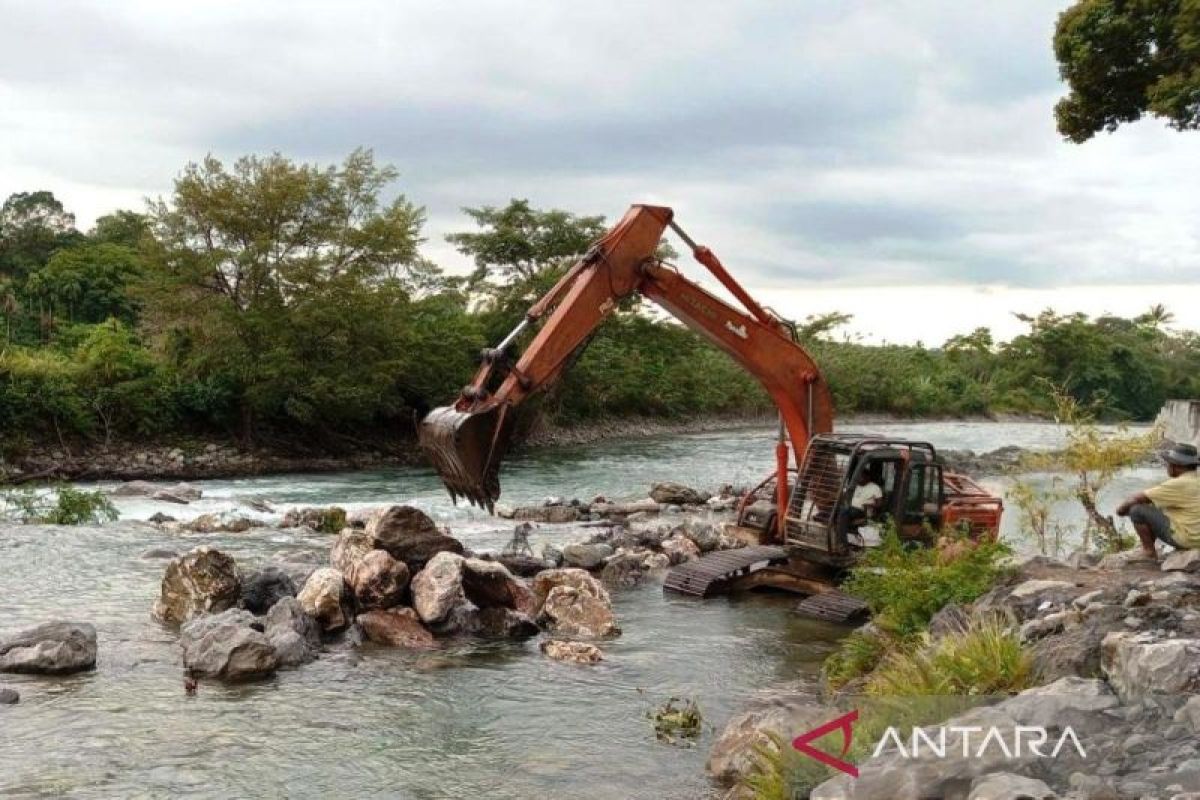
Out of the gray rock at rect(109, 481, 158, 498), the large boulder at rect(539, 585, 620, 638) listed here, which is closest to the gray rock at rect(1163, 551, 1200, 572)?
the large boulder at rect(539, 585, 620, 638)

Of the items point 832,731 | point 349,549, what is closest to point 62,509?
point 349,549

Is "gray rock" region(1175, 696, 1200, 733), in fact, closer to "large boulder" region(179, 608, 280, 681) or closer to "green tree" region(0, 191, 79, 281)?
"large boulder" region(179, 608, 280, 681)

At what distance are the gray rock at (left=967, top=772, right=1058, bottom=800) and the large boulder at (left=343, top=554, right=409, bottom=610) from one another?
7716 millimetres

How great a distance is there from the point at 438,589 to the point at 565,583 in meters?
1.55

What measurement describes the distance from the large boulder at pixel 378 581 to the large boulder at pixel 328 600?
151mm

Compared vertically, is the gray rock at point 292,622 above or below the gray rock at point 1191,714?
below

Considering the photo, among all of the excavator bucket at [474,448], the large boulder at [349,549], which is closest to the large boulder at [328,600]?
the large boulder at [349,549]

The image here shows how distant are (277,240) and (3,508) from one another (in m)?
17.4

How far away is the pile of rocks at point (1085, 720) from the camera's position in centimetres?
415

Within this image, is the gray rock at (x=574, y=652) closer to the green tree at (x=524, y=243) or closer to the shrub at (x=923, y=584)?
the shrub at (x=923, y=584)

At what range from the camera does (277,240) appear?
35.5 meters

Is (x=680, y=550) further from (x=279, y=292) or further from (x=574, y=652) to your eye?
(x=279, y=292)

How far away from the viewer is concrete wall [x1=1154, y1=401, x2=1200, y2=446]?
17859mm

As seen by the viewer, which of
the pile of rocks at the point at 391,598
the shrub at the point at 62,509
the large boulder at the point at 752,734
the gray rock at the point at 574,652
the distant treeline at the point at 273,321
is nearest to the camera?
the large boulder at the point at 752,734
